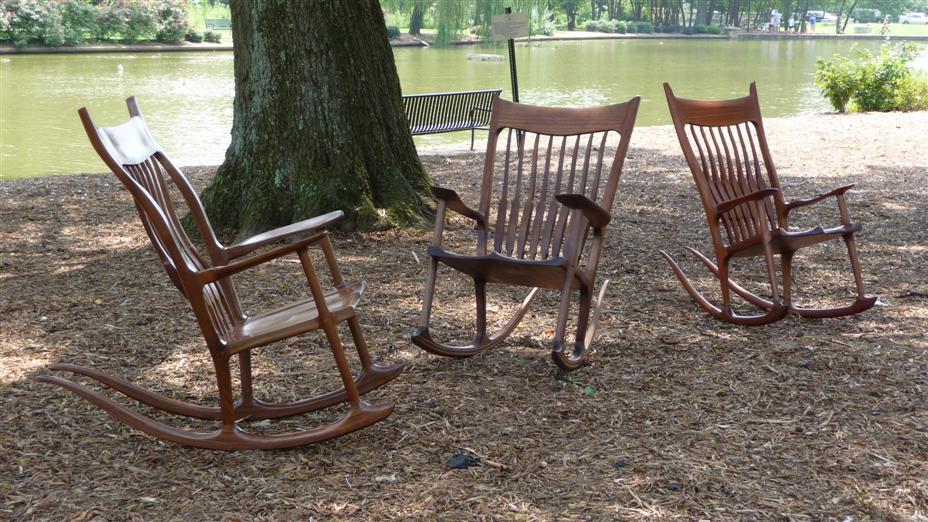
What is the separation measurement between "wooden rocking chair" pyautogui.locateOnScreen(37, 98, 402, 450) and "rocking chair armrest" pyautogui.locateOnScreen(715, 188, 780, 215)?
177 cm

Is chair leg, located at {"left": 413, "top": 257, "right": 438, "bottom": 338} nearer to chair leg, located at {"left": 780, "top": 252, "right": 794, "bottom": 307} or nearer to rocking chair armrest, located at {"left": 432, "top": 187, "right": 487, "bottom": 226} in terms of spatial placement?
rocking chair armrest, located at {"left": 432, "top": 187, "right": 487, "bottom": 226}

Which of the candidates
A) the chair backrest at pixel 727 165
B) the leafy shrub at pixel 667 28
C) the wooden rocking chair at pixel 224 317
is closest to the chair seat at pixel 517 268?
the wooden rocking chair at pixel 224 317

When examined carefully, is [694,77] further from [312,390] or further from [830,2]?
[830,2]

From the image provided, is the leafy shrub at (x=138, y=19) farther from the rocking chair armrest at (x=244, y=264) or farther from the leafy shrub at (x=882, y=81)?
the rocking chair armrest at (x=244, y=264)

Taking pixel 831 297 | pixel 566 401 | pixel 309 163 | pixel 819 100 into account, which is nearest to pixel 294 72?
pixel 309 163

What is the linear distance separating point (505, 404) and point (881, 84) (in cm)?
1160

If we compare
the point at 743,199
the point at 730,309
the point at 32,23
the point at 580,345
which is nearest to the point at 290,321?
the point at 580,345

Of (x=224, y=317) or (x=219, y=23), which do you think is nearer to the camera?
(x=224, y=317)

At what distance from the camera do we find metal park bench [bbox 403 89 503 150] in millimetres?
9961

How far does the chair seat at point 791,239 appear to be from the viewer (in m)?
4.09

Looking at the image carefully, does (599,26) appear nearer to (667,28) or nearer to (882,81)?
(667,28)

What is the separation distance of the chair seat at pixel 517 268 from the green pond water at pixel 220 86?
7.50 feet

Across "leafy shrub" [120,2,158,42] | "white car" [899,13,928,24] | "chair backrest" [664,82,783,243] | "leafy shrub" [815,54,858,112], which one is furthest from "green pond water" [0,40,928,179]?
"white car" [899,13,928,24]

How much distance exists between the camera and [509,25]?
354 inches
